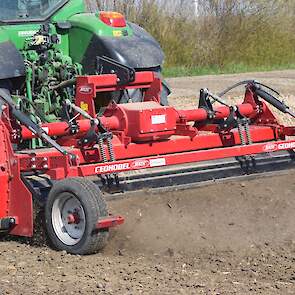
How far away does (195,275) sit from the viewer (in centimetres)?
421

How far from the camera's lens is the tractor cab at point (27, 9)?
21.4ft

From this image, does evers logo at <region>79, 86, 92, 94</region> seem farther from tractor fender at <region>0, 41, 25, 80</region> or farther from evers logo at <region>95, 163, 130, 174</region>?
evers logo at <region>95, 163, 130, 174</region>

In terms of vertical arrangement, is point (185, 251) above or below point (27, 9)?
below

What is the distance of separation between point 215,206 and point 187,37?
49.7 feet

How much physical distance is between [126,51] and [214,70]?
12998 mm

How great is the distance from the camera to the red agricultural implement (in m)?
4.73

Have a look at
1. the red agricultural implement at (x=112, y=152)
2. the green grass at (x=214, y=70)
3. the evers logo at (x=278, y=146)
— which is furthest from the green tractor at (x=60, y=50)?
the green grass at (x=214, y=70)

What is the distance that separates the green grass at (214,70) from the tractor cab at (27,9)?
36.6 ft

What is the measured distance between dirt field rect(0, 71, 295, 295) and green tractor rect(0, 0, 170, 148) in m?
1.24

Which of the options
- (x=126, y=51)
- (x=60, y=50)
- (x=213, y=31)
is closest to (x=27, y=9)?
(x=60, y=50)

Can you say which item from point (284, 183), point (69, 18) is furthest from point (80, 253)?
point (69, 18)

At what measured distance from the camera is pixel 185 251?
15.4 feet

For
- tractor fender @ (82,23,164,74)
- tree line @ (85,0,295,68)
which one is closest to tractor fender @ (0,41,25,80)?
tractor fender @ (82,23,164,74)

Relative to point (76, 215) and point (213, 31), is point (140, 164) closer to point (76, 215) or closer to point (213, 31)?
point (76, 215)
